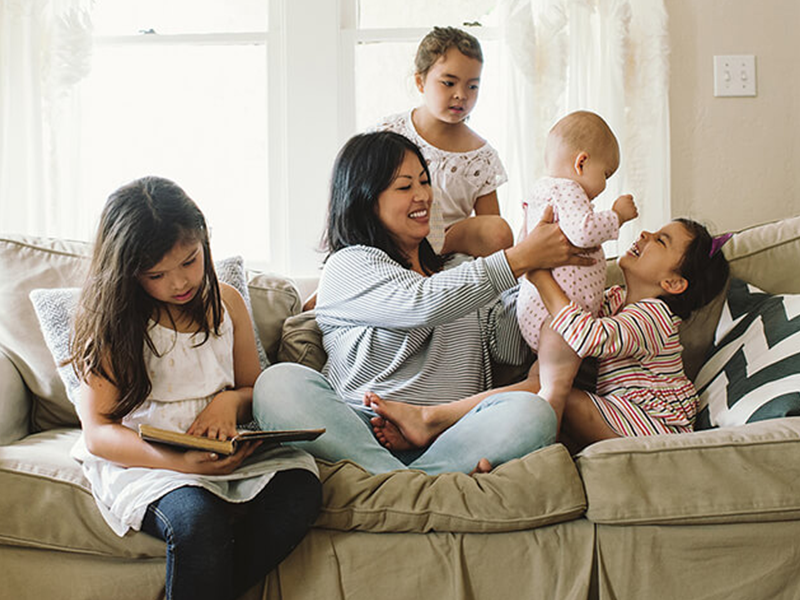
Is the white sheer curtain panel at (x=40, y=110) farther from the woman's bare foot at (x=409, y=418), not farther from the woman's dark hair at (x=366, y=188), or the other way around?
the woman's bare foot at (x=409, y=418)

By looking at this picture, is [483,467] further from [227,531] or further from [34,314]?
[34,314]

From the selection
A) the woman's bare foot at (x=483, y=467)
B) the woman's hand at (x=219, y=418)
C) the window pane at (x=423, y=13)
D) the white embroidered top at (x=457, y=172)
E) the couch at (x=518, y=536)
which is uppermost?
the window pane at (x=423, y=13)

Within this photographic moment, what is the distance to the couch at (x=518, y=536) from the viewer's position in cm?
Result: 131

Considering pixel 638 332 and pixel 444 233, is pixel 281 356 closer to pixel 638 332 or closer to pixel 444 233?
pixel 444 233

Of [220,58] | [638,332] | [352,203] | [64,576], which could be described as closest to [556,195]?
[638,332]

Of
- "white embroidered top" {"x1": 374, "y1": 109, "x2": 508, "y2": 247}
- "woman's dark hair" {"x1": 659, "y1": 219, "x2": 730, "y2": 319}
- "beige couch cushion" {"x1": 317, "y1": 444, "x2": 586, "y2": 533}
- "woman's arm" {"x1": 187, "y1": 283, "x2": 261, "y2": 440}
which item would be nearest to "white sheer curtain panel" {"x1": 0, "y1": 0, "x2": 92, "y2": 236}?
"white embroidered top" {"x1": 374, "y1": 109, "x2": 508, "y2": 247}

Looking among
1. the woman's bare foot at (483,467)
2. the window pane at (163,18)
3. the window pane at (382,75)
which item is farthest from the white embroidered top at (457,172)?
the woman's bare foot at (483,467)

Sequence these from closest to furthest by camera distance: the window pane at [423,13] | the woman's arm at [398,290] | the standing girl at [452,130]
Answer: the woman's arm at [398,290] → the standing girl at [452,130] → the window pane at [423,13]

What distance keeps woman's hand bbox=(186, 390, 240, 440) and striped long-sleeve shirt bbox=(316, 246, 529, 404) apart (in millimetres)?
268

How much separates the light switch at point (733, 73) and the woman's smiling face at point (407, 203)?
1.15m

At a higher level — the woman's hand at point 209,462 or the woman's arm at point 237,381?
the woman's arm at point 237,381

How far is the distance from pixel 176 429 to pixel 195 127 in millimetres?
1398

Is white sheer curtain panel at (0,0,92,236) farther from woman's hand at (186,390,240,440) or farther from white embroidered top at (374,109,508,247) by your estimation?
woman's hand at (186,390,240,440)

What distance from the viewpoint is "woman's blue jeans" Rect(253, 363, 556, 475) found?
1455 mm
